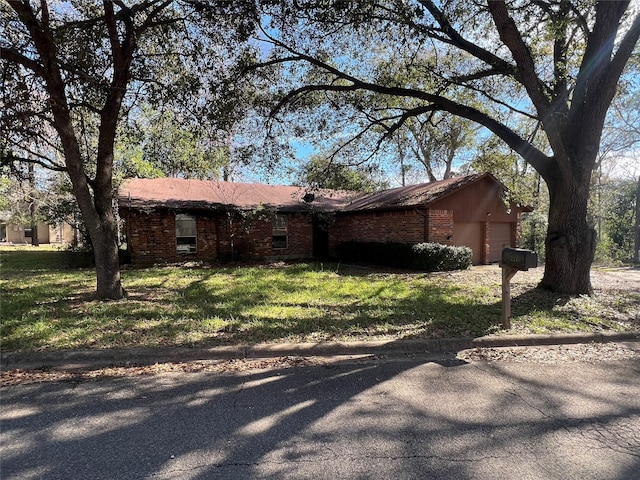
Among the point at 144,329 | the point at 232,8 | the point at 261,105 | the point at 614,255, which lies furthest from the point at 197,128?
the point at 614,255

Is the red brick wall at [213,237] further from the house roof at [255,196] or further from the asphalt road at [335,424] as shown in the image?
the asphalt road at [335,424]

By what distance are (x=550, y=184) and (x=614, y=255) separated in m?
21.1

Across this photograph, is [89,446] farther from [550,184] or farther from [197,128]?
[550,184]

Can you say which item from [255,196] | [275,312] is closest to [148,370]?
[275,312]

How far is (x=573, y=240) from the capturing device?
7.77m

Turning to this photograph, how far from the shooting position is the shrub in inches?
536

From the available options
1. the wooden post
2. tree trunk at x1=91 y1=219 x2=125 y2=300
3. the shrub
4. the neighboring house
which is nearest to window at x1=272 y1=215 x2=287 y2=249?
the shrub

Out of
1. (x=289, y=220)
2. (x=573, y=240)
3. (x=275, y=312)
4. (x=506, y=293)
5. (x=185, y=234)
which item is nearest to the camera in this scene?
(x=506, y=293)

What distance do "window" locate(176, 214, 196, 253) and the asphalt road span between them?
12449 millimetres

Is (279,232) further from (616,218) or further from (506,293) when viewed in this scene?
(616,218)

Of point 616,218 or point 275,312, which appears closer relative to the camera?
point 275,312

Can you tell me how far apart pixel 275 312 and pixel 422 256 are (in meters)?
8.31

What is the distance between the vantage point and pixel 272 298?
8219 mm

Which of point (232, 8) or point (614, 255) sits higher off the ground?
point (232, 8)
